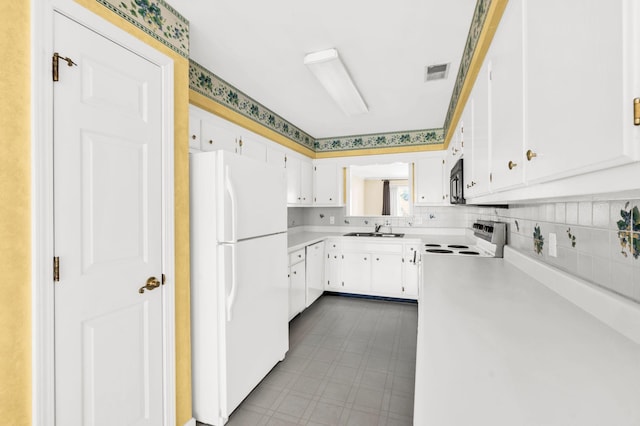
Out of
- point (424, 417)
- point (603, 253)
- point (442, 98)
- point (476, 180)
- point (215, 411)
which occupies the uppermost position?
point (442, 98)

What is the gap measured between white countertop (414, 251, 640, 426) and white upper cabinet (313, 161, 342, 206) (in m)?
3.33

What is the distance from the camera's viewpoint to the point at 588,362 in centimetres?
66

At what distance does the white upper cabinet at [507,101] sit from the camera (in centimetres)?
96

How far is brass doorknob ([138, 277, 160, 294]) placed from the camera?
4.63 feet

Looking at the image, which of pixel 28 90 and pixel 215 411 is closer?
pixel 28 90

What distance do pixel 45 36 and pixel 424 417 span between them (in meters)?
1.67

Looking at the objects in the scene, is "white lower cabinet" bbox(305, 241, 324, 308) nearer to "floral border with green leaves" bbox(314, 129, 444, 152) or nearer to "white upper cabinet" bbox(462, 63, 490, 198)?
"floral border with green leaves" bbox(314, 129, 444, 152)

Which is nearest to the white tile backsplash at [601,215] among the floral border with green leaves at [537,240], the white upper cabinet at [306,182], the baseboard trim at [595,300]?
the baseboard trim at [595,300]

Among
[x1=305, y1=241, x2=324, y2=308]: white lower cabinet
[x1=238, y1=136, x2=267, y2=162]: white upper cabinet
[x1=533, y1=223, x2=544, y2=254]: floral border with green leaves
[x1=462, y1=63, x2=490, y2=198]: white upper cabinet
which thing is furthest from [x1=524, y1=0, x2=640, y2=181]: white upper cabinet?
[x1=305, y1=241, x2=324, y2=308]: white lower cabinet

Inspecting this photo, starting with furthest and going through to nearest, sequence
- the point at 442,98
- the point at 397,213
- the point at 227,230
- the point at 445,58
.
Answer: the point at 397,213, the point at 442,98, the point at 445,58, the point at 227,230

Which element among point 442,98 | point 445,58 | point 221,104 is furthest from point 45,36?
point 442,98

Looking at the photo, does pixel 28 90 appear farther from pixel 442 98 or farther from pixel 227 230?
pixel 442 98

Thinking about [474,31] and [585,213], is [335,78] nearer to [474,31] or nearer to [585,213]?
[474,31]

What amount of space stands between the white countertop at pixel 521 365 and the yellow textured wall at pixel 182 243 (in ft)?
4.36
